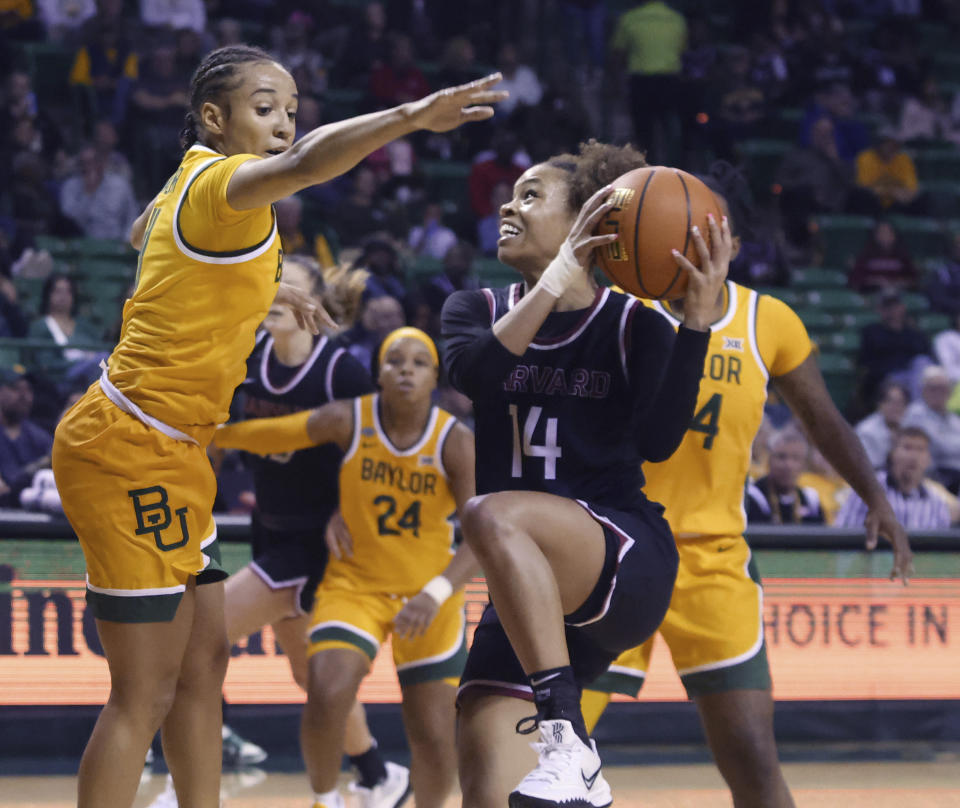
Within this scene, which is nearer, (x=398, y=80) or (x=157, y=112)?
(x=157, y=112)

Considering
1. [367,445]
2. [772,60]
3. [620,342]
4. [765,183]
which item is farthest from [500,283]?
[620,342]

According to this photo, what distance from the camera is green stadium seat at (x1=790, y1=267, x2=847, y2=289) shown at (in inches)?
446

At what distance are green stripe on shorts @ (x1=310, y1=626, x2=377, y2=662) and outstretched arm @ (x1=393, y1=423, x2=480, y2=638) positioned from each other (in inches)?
4.6

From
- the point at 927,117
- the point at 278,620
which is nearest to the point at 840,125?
the point at 927,117

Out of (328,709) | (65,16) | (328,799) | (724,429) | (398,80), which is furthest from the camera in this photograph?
(398,80)

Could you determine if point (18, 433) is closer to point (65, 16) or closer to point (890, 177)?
point (65, 16)

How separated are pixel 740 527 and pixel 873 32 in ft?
34.8

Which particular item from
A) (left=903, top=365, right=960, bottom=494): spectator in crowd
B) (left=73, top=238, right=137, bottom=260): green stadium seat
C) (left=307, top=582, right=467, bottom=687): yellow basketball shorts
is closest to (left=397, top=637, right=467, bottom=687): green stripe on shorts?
(left=307, top=582, right=467, bottom=687): yellow basketball shorts

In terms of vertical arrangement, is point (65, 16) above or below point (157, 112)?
above

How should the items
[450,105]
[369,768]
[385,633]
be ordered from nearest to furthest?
[450,105] < [385,633] < [369,768]

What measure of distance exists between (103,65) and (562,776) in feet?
30.8

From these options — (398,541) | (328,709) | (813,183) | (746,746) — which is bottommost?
(328,709)

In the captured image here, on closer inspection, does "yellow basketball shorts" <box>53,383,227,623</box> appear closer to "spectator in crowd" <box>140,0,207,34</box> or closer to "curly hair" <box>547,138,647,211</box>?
"curly hair" <box>547,138,647,211</box>

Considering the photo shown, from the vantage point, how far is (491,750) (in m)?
3.08
